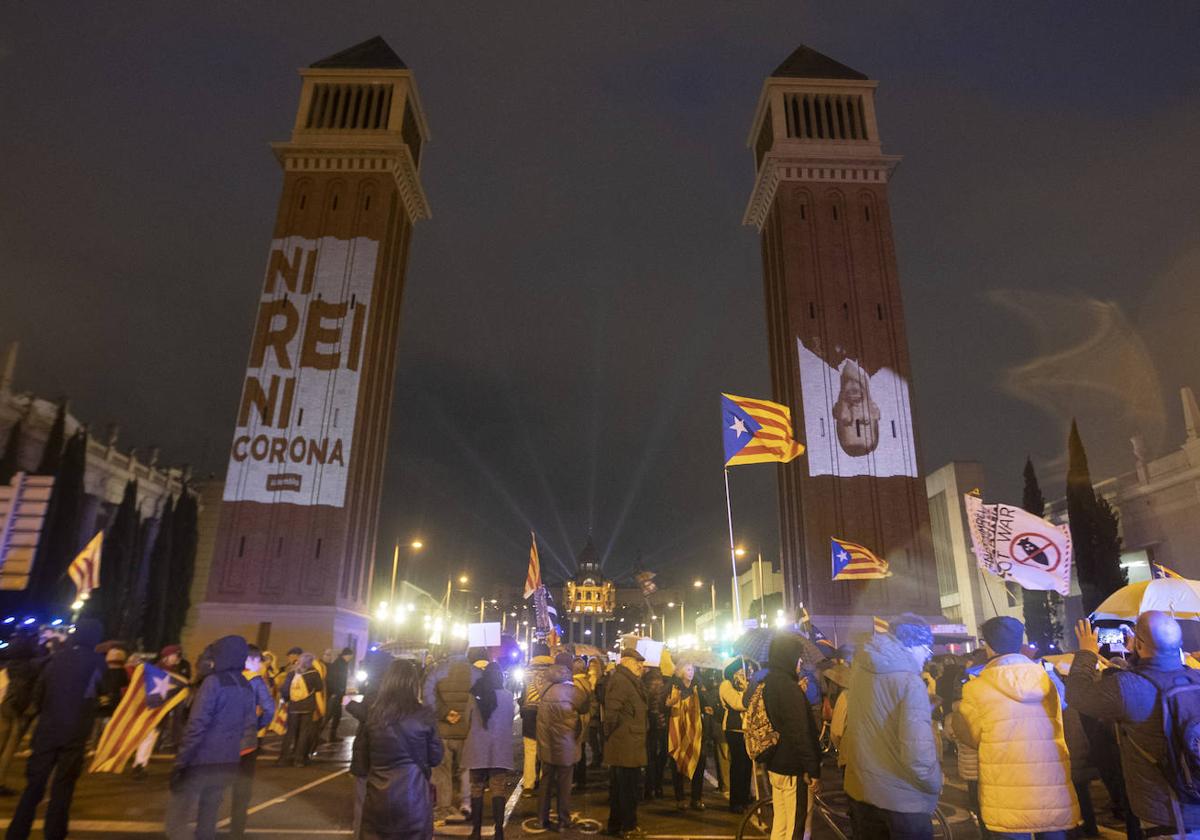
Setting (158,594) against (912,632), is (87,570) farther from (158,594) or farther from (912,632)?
(158,594)

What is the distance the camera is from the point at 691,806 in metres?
10.9

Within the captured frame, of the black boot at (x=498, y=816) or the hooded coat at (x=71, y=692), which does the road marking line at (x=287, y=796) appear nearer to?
the hooded coat at (x=71, y=692)

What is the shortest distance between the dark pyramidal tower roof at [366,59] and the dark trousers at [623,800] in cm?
4272

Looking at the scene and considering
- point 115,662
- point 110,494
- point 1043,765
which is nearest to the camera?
point 1043,765

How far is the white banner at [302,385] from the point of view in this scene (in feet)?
116

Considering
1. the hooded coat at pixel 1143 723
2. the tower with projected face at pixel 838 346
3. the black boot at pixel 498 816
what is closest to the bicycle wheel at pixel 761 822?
the black boot at pixel 498 816

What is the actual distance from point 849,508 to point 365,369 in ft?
77.8

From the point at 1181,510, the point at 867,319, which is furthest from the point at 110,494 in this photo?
the point at 1181,510

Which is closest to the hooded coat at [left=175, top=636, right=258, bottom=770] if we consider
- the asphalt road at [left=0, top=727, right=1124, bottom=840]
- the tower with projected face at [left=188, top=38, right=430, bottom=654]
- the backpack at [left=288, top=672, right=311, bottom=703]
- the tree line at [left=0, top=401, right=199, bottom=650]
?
the asphalt road at [left=0, top=727, right=1124, bottom=840]

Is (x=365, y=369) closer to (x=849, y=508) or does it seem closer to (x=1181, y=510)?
(x=849, y=508)

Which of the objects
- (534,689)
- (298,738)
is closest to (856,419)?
(298,738)

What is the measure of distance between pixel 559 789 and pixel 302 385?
3076cm

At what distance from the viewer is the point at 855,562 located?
96.4ft

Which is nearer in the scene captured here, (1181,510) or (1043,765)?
(1043,765)
